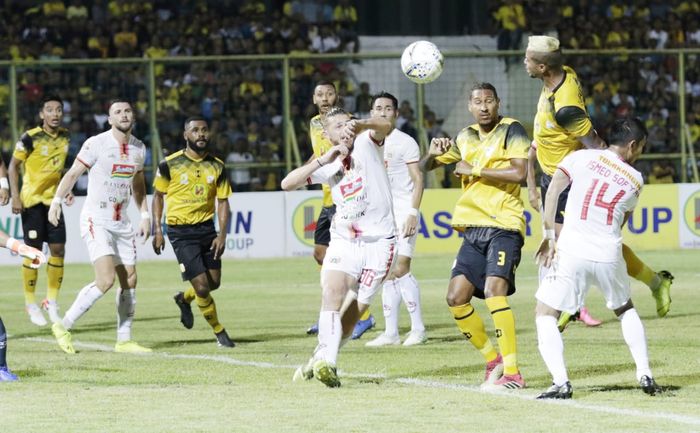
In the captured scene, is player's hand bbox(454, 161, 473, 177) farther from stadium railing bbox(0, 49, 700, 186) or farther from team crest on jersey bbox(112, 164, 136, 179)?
stadium railing bbox(0, 49, 700, 186)

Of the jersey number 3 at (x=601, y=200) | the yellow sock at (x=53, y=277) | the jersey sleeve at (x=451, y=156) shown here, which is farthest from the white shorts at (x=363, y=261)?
the yellow sock at (x=53, y=277)

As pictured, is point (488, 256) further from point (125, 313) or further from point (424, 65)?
point (125, 313)

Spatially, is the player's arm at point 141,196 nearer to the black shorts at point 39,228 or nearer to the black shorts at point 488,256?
the black shorts at point 39,228

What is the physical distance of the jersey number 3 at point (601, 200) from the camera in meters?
9.12

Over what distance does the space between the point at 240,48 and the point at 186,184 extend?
16408 mm

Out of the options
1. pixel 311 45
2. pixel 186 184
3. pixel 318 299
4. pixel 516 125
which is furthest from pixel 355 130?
pixel 311 45

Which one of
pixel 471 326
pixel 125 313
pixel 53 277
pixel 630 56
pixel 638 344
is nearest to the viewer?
pixel 638 344

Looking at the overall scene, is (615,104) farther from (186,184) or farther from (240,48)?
(186,184)

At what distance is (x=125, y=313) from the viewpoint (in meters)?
13.4

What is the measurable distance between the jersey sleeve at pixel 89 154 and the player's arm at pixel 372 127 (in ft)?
13.8

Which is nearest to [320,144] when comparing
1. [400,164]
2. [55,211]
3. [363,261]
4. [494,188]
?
[400,164]

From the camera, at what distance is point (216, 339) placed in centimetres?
1405

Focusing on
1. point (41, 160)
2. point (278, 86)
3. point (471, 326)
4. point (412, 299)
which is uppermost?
point (278, 86)

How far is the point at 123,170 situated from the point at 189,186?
2.32 ft
